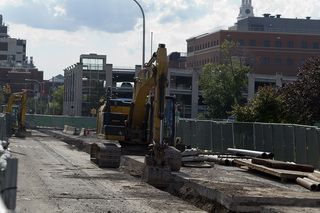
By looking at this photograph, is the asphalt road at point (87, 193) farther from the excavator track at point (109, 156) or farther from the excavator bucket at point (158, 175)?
the excavator track at point (109, 156)

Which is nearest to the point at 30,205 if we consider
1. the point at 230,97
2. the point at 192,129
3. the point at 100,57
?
the point at 192,129

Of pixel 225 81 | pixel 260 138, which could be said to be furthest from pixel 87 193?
pixel 225 81

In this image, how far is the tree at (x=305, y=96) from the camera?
28.2 metres

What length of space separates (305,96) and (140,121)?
901 cm

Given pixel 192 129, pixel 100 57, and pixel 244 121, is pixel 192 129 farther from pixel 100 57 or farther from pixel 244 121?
pixel 100 57

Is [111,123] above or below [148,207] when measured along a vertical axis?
above

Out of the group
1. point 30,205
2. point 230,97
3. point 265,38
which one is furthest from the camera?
point 265,38

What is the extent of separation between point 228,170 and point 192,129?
1663cm

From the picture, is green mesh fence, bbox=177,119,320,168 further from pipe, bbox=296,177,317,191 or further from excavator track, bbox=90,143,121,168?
excavator track, bbox=90,143,121,168

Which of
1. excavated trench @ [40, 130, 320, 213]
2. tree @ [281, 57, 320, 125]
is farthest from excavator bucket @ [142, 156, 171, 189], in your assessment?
tree @ [281, 57, 320, 125]

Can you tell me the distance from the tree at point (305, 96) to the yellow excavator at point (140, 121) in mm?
7413

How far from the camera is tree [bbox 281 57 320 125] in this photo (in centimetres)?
2819

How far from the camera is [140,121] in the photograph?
24.6 meters

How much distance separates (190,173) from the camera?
20906 mm
